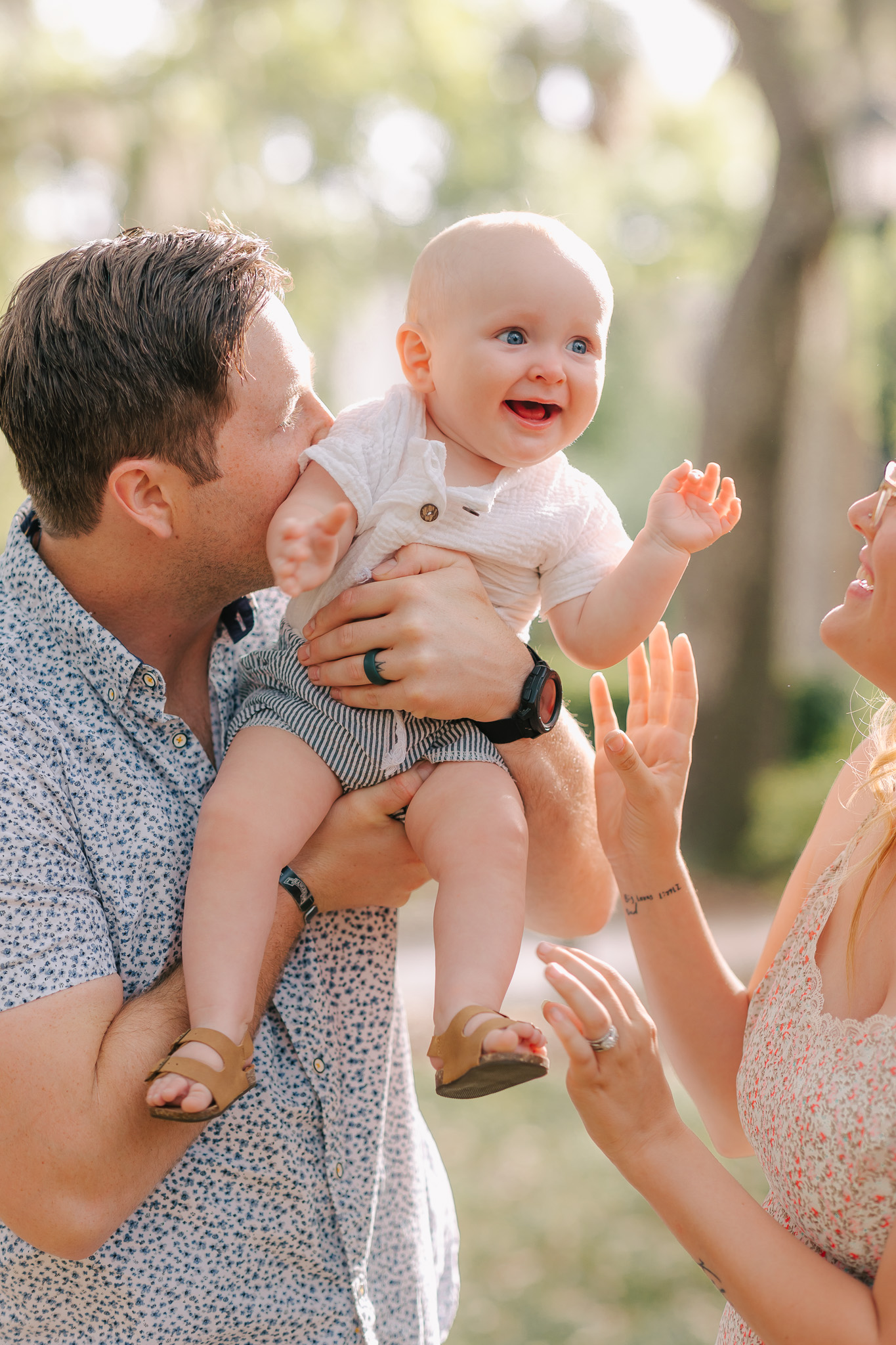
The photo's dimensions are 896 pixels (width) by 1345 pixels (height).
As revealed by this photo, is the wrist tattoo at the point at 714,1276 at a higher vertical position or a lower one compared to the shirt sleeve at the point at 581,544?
lower

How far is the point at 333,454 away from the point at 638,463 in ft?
79.5

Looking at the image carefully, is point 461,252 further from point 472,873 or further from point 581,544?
point 472,873

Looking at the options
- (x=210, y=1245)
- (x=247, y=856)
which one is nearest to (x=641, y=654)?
(x=247, y=856)

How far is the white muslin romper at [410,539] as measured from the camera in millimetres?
1794

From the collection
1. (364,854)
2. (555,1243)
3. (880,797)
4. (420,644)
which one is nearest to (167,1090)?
(364,854)

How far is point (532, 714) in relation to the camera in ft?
6.14

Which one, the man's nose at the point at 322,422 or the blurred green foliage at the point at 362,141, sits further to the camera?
the blurred green foliage at the point at 362,141

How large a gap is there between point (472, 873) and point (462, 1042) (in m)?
0.28

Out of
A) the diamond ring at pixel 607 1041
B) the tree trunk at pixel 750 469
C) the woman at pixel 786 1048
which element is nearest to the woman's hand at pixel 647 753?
the woman at pixel 786 1048

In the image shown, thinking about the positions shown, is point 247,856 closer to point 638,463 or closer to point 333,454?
point 333,454

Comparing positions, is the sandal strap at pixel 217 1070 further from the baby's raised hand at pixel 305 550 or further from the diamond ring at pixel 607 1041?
the baby's raised hand at pixel 305 550

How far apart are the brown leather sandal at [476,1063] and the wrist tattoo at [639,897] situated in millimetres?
500

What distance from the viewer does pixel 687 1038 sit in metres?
1.90

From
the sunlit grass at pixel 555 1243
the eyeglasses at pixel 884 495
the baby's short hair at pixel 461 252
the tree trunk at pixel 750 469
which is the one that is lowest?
the sunlit grass at pixel 555 1243
